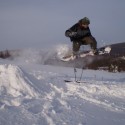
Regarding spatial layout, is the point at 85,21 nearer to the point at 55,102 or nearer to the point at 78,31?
the point at 78,31

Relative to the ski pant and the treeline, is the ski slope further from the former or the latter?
the treeline

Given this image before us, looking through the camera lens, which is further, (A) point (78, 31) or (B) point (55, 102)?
(A) point (78, 31)

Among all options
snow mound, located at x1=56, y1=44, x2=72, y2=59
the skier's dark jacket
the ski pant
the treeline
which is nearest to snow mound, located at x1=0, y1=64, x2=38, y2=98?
the skier's dark jacket

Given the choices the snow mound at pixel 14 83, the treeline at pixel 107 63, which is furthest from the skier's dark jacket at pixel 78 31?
the treeline at pixel 107 63

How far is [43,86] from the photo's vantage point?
414 inches

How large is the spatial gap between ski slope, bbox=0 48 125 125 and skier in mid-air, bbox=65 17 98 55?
3.23 m

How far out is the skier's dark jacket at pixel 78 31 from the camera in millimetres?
14328

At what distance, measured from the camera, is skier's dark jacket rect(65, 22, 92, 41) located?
1433 centimetres

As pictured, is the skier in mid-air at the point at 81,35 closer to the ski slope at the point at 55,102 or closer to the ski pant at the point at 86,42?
the ski pant at the point at 86,42

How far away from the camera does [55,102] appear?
858cm

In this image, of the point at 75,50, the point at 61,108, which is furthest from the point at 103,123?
the point at 75,50

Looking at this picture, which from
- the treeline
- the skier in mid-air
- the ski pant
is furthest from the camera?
the treeline

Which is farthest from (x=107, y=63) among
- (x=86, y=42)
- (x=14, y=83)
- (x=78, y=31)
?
(x=14, y=83)

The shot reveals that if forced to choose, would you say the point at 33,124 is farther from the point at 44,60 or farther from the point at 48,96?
the point at 44,60
